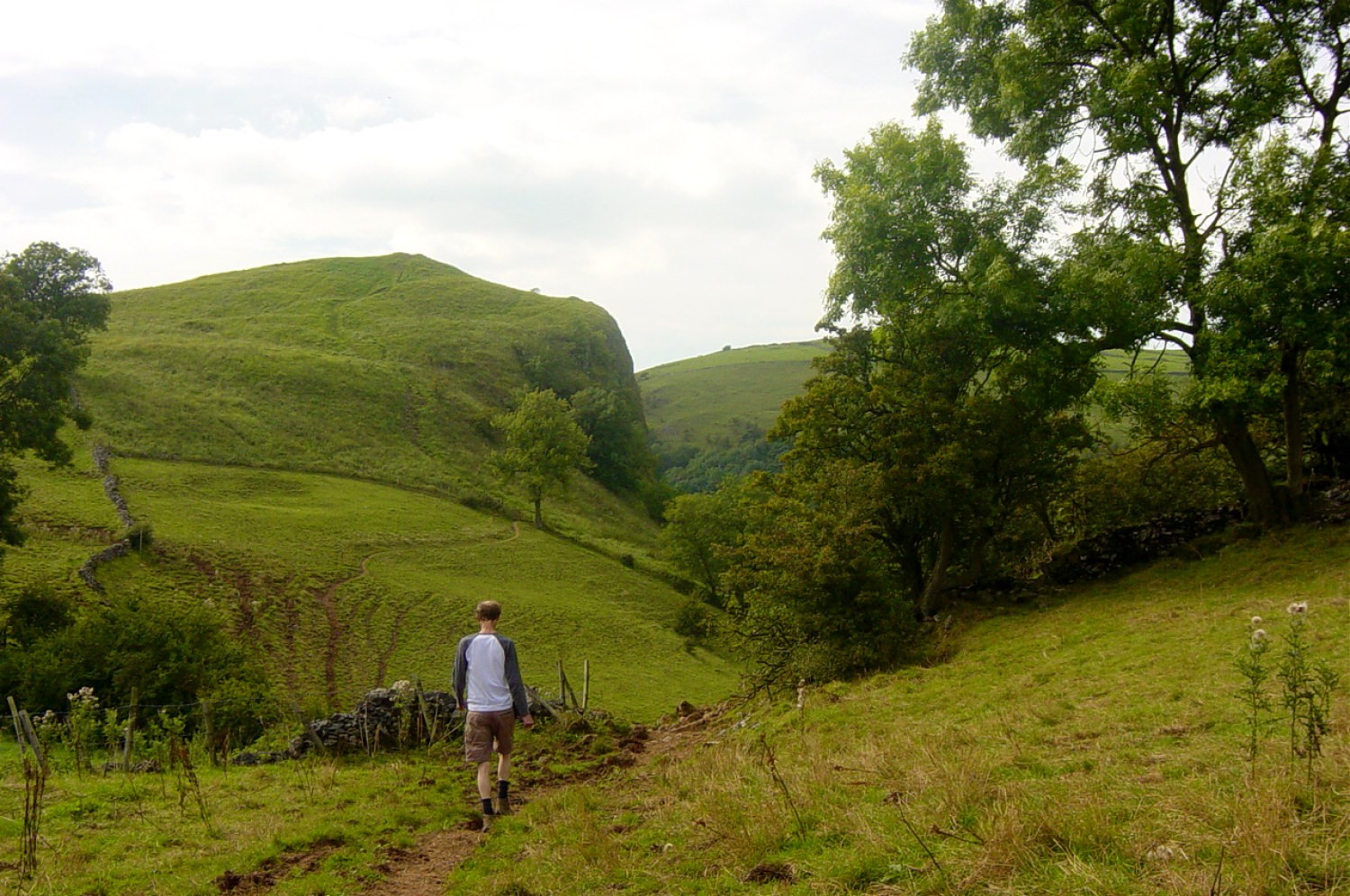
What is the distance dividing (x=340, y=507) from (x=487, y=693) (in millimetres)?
52354

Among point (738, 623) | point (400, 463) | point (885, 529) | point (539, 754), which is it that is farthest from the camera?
point (400, 463)

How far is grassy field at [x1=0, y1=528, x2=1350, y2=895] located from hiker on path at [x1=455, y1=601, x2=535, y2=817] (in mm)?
937

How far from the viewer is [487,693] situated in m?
9.61

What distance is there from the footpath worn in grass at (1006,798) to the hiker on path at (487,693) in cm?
102

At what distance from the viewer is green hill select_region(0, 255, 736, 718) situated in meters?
38.0

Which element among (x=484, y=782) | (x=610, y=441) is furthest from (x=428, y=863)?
(x=610, y=441)

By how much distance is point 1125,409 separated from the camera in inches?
756

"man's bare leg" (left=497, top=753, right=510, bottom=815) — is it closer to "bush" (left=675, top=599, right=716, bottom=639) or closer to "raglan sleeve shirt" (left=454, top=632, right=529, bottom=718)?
"raglan sleeve shirt" (left=454, top=632, right=529, bottom=718)

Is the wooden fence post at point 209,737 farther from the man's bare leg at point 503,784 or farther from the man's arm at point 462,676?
the man's arm at point 462,676

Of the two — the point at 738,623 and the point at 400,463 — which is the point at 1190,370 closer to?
the point at 738,623

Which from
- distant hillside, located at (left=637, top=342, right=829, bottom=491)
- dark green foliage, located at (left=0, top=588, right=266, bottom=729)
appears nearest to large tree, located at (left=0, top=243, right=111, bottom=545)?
dark green foliage, located at (left=0, top=588, right=266, bottom=729)

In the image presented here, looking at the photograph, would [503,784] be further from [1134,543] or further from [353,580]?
[353,580]

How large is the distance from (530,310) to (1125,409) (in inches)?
4829

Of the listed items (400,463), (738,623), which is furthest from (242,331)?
(738,623)
